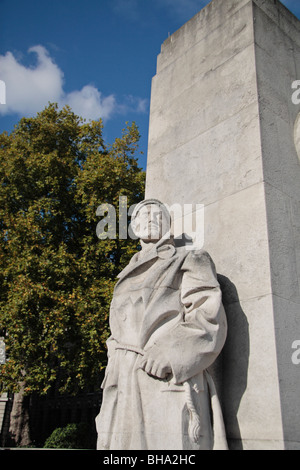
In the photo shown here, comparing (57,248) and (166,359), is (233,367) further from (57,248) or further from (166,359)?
(57,248)

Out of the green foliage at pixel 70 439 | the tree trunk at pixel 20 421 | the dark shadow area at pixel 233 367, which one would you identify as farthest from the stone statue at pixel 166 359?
the green foliage at pixel 70 439

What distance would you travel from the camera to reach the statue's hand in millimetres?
3160

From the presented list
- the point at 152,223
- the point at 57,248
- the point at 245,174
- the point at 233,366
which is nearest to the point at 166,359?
the point at 233,366

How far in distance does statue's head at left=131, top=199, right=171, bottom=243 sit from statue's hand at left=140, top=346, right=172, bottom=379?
50.7 inches

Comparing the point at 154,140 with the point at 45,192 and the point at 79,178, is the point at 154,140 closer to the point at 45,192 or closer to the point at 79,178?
the point at 79,178

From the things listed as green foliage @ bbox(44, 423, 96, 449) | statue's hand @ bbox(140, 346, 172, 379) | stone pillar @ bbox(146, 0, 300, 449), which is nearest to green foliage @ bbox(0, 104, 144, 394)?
green foliage @ bbox(44, 423, 96, 449)

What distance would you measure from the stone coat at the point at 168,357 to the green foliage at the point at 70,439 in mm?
12471

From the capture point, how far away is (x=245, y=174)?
4059 millimetres

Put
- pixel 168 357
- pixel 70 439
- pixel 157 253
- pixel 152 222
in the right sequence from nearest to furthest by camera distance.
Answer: pixel 168 357 → pixel 157 253 → pixel 152 222 → pixel 70 439

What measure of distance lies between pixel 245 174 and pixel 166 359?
6.45ft

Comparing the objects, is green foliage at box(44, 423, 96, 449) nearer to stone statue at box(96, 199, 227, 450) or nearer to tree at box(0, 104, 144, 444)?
tree at box(0, 104, 144, 444)

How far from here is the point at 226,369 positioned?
356 cm

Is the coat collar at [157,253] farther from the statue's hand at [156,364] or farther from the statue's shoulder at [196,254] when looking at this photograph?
the statue's hand at [156,364]

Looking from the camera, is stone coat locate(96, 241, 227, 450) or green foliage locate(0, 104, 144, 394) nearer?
stone coat locate(96, 241, 227, 450)
